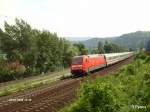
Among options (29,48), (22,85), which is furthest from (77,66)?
(29,48)

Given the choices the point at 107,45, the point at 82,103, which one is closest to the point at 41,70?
the point at 82,103

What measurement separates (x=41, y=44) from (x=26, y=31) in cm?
490

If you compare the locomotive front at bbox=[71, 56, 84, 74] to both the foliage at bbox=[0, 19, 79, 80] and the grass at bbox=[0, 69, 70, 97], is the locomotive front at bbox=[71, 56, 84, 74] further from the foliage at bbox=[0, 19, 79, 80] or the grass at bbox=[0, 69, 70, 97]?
the foliage at bbox=[0, 19, 79, 80]

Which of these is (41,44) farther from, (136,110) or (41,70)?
(136,110)

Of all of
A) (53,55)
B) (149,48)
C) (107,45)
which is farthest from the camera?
(107,45)

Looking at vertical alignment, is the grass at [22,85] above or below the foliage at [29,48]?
below

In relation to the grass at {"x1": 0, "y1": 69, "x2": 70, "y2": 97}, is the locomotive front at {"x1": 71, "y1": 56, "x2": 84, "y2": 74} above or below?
above

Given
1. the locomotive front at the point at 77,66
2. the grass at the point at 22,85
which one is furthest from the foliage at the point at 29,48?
the locomotive front at the point at 77,66

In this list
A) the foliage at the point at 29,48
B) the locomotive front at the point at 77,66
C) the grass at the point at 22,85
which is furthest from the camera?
the foliage at the point at 29,48

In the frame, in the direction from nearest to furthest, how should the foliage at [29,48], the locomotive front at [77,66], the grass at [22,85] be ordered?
the grass at [22,85], the locomotive front at [77,66], the foliage at [29,48]

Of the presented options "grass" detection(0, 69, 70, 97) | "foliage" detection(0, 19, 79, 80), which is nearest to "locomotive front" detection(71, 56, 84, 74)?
"grass" detection(0, 69, 70, 97)

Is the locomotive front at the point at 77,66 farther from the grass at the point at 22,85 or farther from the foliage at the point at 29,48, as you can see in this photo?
the foliage at the point at 29,48

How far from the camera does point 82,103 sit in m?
13.9

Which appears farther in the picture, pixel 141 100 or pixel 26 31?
pixel 26 31
